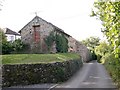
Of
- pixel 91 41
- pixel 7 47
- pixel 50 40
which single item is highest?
pixel 91 41

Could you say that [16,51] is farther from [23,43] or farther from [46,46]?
[46,46]

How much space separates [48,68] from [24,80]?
248 centimetres

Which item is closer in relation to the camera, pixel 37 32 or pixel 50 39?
pixel 50 39

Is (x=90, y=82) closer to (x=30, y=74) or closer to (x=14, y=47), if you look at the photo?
(x=30, y=74)

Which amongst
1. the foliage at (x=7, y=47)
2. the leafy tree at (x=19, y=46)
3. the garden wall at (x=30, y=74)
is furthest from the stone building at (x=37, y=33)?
the garden wall at (x=30, y=74)

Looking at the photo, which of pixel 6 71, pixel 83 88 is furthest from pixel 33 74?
pixel 83 88

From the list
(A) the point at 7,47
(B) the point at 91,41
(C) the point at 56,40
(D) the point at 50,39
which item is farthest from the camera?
(B) the point at 91,41

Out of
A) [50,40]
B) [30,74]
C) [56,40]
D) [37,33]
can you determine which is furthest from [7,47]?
[30,74]

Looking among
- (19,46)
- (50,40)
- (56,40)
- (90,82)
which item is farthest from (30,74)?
(19,46)

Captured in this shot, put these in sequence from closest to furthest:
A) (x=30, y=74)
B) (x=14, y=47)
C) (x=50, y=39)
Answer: (x=30, y=74) → (x=50, y=39) → (x=14, y=47)

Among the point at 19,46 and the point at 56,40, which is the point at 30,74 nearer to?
the point at 56,40

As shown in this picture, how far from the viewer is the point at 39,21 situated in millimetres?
39625

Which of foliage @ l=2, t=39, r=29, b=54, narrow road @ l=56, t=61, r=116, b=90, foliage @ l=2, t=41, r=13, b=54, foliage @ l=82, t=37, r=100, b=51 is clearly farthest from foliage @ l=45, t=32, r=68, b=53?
foliage @ l=82, t=37, r=100, b=51

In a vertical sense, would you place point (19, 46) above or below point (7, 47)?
above
